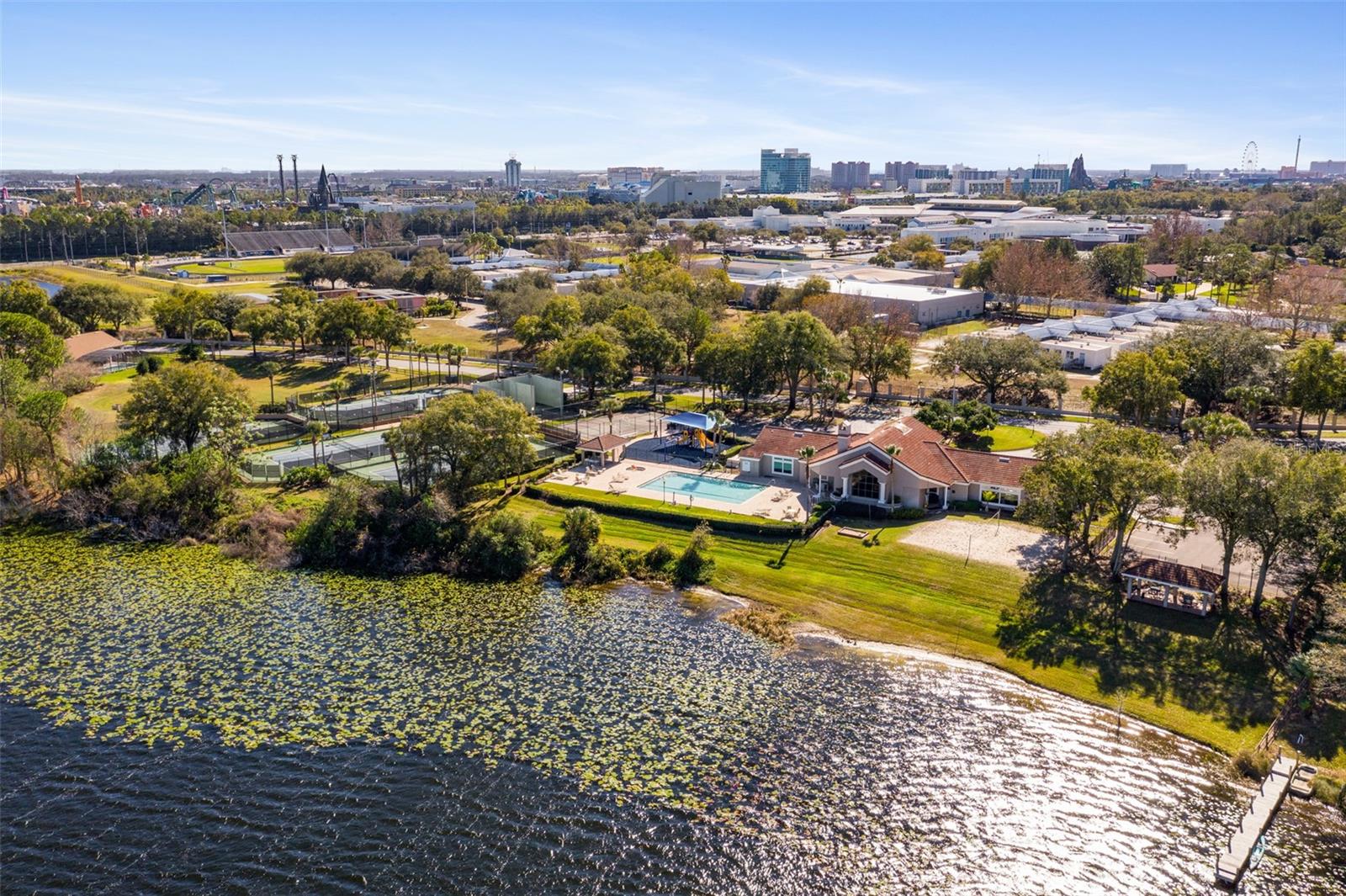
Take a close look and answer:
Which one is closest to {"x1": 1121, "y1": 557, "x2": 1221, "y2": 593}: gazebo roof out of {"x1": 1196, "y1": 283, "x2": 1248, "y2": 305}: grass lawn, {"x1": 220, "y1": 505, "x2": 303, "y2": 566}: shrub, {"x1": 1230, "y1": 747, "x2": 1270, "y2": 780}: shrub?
{"x1": 1230, "y1": 747, "x2": 1270, "y2": 780}: shrub

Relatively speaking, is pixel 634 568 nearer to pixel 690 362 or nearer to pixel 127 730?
pixel 127 730

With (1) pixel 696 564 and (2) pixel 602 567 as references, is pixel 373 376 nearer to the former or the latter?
(2) pixel 602 567

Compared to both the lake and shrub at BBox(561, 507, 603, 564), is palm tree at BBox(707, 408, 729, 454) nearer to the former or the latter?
shrub at BBox(561, 507, 603, 564)

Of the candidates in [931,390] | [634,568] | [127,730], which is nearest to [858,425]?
[931,390]

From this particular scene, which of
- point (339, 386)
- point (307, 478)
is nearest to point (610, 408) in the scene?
point (307, 478)

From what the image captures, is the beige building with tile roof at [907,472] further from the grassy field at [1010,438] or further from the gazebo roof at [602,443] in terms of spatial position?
the gazebo roof at [602,443]

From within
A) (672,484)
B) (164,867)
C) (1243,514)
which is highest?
(1243,514)
